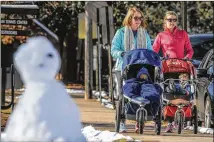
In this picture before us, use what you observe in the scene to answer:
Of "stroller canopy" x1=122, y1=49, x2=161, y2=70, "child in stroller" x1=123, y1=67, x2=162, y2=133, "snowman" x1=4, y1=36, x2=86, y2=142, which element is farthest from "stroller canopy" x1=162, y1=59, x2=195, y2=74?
"snowman" x1=4, y1=36, x2=86, y2=142

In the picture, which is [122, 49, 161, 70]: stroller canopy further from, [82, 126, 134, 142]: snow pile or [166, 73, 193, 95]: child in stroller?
[82, 126, 134, 142]: snow pile

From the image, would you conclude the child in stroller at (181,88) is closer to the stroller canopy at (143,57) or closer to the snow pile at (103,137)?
the stroller canopy at (143,57)

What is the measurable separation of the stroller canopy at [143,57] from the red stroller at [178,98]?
683 millimetres

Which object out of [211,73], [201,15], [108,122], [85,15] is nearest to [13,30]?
[108,122]

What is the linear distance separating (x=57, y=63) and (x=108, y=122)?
6.88 metres

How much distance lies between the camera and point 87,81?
1969 centimetres

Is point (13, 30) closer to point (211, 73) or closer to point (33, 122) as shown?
point (211, 73)

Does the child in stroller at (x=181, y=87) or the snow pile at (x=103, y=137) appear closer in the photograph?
the snow pile at (x=103, y=137)

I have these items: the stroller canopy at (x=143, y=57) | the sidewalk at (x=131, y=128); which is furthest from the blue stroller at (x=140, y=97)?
the sidewalk at (x=131, y=128)

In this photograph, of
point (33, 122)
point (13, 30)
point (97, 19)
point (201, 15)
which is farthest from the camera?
point (201, 15)

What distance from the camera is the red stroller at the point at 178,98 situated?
33.2ft

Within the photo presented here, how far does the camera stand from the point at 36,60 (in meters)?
5.12

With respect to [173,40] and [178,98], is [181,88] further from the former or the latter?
[173,40]

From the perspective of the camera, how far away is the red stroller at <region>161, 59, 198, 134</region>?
1012 cm
